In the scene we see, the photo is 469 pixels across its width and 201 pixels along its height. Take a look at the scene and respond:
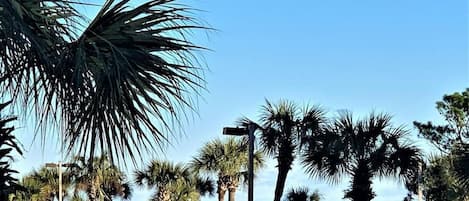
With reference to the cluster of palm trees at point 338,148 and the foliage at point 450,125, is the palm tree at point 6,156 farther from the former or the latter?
the foliage at point 450,125

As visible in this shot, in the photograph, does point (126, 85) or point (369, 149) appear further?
point (369, 149)

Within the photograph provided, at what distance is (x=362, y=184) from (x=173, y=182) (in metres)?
12.5

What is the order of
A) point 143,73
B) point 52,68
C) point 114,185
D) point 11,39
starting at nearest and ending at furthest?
point 11,39, point 52,68, point 143,73, point 114,185

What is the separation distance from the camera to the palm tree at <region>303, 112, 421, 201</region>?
20.6 meters

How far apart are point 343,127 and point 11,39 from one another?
1601 centimetres

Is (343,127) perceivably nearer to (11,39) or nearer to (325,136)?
(325,136)

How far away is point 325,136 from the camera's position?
20969 mm

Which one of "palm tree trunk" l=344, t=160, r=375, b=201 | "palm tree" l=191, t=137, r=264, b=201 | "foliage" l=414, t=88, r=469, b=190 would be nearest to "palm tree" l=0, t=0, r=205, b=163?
"palm tree trunk" l=344, t=160, r=375, b=201

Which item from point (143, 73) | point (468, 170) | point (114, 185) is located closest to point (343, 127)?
point (468, 170)

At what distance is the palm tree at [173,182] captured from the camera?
3102 cm

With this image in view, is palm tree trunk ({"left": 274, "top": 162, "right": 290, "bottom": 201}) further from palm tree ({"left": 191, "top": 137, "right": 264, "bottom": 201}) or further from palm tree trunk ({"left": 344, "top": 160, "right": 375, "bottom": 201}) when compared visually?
palm tree ({"left": 191, "top": 137, "right": 264, "bottom": 201})

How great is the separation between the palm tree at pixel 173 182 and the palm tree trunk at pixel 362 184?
431 inches

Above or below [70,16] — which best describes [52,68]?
below

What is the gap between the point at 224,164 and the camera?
2944cm
